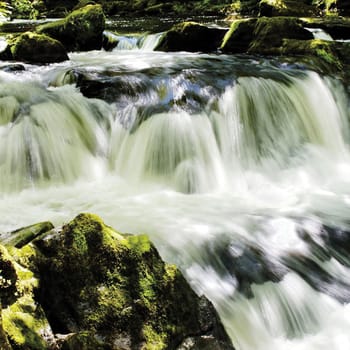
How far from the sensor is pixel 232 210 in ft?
18.4

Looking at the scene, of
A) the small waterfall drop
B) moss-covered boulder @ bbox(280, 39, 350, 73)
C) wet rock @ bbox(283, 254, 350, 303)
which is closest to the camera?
wet rock @ bbox(283, 254, 350, 303)

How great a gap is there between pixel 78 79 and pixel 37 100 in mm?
1118

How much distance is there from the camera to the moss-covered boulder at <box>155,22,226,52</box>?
12070mm

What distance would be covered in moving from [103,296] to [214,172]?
406cm

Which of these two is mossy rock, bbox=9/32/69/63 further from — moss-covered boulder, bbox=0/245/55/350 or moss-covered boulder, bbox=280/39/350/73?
moss-covered boulder, bbox=0/245/55/350

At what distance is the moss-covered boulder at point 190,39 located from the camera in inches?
475

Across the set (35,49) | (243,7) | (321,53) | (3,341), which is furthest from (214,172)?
(243,7)

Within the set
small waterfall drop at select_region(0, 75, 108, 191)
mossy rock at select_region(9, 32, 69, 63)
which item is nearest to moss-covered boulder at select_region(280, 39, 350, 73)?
small waterfall drop at select_region(0, 75, 108, 191)

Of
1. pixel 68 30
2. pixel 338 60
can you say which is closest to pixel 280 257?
pixel 338 60

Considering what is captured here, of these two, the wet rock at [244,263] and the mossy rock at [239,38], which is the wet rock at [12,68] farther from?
the wet rock at [244,263]

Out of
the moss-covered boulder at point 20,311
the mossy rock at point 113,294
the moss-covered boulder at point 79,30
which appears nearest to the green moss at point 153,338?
the mossy rock at point 113,294

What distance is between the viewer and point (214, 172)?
262 inches

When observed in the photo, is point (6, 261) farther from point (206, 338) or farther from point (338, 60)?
point (338, 60)

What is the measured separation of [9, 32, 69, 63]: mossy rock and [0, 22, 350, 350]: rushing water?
1.68ft
